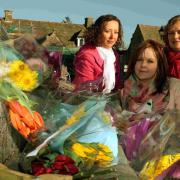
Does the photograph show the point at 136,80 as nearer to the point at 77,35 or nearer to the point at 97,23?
the point at 97,23

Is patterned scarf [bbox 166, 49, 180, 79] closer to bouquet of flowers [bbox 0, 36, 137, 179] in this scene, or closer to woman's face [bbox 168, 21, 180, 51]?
woman's face [bbox 168, 21, 180, 51]

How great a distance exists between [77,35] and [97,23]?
33.3 m

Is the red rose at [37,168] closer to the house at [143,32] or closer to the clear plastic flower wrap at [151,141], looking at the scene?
the clear plastic flower wrap at [151,141]

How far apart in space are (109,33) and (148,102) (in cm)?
159

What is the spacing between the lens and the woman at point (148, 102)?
2.70 meters

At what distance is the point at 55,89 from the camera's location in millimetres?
3055

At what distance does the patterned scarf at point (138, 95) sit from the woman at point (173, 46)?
1.70ft

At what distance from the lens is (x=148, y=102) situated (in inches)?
118

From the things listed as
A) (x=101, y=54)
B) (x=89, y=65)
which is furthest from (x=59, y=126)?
(x=101, y=54)

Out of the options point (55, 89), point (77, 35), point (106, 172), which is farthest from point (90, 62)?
point (77, 35)

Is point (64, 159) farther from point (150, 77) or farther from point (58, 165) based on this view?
point (150, 77)

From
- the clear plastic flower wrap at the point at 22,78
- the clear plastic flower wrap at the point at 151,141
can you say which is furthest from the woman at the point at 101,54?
the clear plastic flower wrap at the point at 151,141

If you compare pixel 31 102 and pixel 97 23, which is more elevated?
pixel 97 23

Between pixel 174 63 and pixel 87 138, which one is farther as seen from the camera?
pixel 174 63
